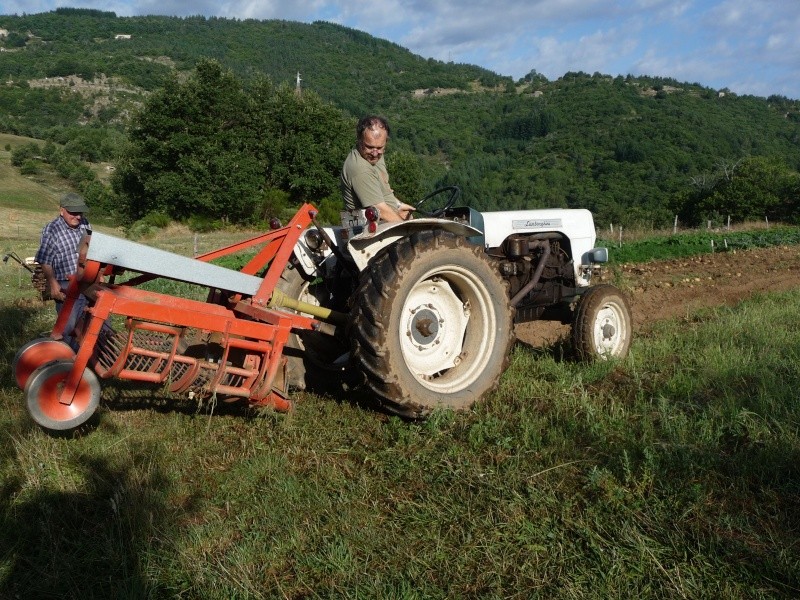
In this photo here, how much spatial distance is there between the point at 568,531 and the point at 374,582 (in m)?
0.81

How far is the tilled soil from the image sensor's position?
25.4 ft

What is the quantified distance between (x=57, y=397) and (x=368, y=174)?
227 cm

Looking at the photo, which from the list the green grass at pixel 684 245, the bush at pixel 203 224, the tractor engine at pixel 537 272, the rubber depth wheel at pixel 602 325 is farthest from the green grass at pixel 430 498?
the bush at pixel 203 224

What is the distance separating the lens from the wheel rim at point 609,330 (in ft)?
17.8

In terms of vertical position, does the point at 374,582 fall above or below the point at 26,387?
below

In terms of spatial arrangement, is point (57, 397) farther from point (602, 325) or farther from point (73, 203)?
point (602, 325)

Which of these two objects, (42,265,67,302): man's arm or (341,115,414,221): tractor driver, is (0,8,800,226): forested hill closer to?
(42,265,67,302): man's arm

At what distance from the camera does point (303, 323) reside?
152 inches

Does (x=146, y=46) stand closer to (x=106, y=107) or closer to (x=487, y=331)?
(x=106, y=107)

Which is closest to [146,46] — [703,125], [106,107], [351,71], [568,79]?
[351,71]

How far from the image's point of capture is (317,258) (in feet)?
14.9

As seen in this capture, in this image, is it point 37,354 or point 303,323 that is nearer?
point 37,354

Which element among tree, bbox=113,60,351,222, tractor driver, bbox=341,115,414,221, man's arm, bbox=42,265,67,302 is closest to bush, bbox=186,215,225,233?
tree, bbox=113,60,351,222

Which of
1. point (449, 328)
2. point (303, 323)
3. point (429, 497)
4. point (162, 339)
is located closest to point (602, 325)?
point (449, 328)
